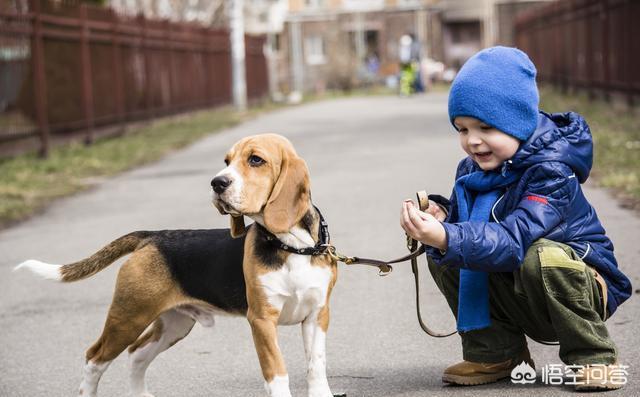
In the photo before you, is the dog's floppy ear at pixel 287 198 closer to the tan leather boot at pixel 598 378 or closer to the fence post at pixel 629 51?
the tan leather boot at pixel 598 378

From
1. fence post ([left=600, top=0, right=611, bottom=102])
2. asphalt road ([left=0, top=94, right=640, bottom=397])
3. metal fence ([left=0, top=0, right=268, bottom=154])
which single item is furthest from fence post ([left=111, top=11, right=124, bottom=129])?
fence post ([left=600, top=0, right=611, bottom=102])

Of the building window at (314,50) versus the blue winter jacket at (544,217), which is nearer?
the blue winter jacket at (544,217)

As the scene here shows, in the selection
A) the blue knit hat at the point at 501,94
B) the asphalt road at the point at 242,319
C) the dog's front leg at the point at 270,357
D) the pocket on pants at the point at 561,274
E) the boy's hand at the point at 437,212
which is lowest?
the asphalt road at the point at 242,319

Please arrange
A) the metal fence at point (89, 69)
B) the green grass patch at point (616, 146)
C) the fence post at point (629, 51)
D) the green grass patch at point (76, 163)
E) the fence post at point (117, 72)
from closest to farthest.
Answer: the green grass patch at point (616, 146), the green grass patch at point (76, 163), the metal fence at point (89, 69), the fence post at point (629, 51), the fence post at point (117, 72)

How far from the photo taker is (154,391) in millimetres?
4773

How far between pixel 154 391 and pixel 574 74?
22.5 metres

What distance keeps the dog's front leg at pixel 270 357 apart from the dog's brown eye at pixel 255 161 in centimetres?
58

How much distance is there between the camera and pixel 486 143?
426cm

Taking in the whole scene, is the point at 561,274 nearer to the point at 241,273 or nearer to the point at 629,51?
the point at 241,273

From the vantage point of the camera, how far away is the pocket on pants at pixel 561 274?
406 centimetres

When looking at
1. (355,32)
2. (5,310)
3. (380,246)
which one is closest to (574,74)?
(380,246)

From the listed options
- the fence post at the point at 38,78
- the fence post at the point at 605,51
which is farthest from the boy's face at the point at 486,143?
the fence post at the point at 605,51

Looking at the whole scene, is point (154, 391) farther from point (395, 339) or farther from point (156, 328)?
point (395, 339)

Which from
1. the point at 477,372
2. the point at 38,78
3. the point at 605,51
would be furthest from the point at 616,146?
the point at 477,372
